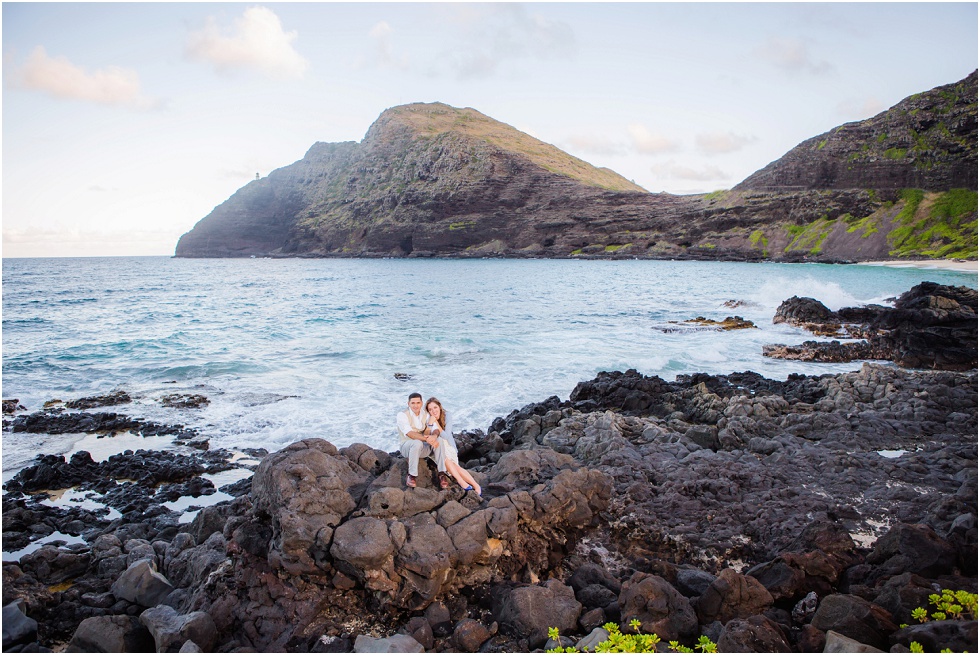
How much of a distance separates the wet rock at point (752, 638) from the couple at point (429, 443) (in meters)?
3.37

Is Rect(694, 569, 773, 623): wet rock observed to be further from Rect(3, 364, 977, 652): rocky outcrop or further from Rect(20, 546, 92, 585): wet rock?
Rect(20, 546, 92, 585): wet rock

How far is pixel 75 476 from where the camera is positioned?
1133 cm

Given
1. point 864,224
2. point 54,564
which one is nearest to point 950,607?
point 54,564

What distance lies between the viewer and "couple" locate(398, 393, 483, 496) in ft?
24.5

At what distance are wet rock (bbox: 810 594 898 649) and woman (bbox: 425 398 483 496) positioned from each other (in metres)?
4.02

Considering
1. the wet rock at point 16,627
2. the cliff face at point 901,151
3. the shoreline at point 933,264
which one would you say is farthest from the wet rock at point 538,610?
the cliff face at point 901,151

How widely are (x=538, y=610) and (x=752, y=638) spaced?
2.05 metres

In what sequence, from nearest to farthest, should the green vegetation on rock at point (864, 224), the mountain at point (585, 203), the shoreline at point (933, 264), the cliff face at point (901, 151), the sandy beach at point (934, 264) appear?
the shoreline at point (933, 264) → the sandy beach at point (934, 264) → the green vegetation on rock at point (864, 224) → the mountain at point (585, 203) → the cliff face at point (901, 151)

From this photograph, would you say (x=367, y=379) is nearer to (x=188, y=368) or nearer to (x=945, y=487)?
(x=188, y=368)

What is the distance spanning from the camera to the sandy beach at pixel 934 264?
6900cm

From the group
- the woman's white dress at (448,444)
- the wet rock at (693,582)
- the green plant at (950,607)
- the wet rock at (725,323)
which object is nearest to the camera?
the green plant at (950,607)

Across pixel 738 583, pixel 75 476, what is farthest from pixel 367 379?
pixel 738 583

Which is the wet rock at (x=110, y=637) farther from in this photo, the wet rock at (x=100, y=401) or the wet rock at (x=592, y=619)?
the wet rock at (x=100, y=401)

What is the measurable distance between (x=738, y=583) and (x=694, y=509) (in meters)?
2.25
